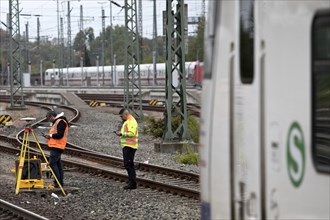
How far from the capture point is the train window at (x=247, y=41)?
4.96m

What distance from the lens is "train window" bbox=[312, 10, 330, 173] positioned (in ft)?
15.6

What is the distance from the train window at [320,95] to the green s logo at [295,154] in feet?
0.28

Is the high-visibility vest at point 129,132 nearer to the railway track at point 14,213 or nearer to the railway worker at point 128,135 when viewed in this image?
the railway worker at point 128,135

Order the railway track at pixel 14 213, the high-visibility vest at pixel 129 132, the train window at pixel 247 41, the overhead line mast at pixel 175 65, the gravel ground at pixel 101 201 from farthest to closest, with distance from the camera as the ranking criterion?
the overhead line mast at pixel 175 65
the high-visibility vest at pixel 129 132
the gravel ground at pixel 101 201
the railway track at pixel 14 213
the train window at pixel 247 41

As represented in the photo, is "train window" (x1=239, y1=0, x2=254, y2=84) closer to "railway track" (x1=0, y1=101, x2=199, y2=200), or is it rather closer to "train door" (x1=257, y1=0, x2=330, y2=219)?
"train door" (x1=257, y1=0, x2=330, y2=219)

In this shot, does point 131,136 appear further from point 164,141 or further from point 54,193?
point 164,141

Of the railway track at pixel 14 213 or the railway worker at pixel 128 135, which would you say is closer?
the railway track at pixel 14 213

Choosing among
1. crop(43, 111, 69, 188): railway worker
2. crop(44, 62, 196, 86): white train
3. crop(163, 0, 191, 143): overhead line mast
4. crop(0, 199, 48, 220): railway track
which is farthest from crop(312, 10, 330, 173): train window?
crop(44, 62, 196, 86): white train

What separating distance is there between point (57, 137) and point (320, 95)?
10185 mm

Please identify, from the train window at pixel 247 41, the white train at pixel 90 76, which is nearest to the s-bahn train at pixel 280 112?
the train window at pixel 247 41

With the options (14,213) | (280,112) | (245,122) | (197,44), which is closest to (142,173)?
(14,213)

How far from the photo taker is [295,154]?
477 cm

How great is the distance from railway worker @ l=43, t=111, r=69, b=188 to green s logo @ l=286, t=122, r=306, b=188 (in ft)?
32.3

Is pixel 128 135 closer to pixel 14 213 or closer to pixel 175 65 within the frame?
pixel 14 213
